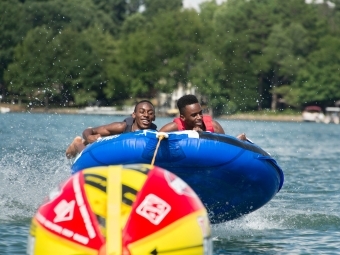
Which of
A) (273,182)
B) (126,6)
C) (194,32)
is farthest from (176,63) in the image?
(273,182)

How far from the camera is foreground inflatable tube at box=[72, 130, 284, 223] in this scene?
306 inches

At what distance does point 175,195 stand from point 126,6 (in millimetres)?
106540

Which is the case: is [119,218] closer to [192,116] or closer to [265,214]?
[192,116]

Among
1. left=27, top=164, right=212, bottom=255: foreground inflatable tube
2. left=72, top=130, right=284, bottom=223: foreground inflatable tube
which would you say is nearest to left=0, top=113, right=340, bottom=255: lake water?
left=72, top=130, right=284, bottom=223: foreground inflatable tube

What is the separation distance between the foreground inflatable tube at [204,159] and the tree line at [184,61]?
58425 mm

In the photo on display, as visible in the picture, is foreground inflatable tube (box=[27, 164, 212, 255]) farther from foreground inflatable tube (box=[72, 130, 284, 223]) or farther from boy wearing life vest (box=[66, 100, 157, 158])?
boy wearing life vest (box=[66, 100, 157, 158])

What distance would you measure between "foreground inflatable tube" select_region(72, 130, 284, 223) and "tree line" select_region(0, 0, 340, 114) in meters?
58.4

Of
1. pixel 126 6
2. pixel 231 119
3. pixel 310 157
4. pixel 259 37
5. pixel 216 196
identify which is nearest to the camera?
pixel 216 196

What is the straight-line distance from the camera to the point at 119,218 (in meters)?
4.92

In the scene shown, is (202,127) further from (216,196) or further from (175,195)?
(175,195)

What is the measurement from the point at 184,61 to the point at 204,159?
6216 cm

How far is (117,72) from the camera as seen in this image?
69.9 m

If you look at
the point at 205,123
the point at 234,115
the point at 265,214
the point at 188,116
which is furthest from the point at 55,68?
the point at 188,116

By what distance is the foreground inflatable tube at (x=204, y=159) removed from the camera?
7.78 m
